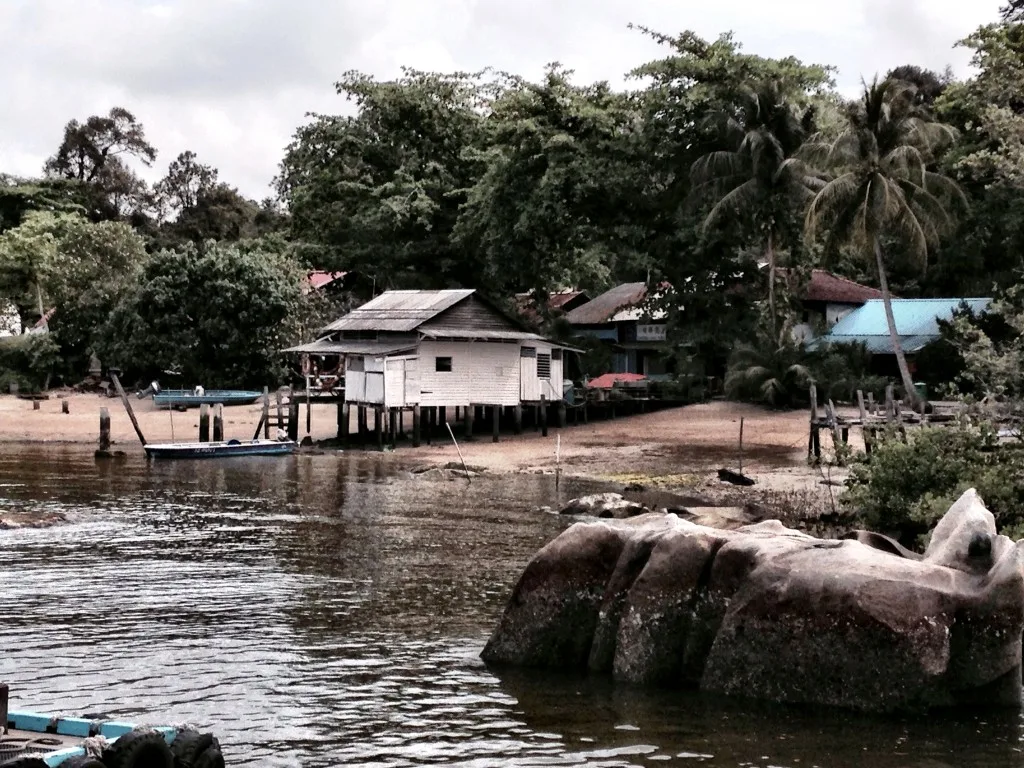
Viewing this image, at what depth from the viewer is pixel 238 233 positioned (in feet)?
278

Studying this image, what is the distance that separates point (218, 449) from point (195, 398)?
1235cm

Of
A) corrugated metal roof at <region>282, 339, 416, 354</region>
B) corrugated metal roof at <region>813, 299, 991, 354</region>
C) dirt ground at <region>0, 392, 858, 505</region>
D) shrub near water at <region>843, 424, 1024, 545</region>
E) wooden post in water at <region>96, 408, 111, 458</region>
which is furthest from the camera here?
corrugated metal roof at <region>813, 299, 991, 354</region>

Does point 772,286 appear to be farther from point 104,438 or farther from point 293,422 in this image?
point 104,438

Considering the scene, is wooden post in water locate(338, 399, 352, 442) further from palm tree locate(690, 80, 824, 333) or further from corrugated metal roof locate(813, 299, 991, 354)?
corrugated metal roof locate(813, 299, 991, 354)

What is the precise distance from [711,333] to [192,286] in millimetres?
23922

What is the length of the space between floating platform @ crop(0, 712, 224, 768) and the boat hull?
3278 cm

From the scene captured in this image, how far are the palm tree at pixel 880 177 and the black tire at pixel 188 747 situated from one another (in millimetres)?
34494

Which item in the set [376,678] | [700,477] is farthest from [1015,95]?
[376,678]

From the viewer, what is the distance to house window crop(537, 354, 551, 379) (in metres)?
49.0

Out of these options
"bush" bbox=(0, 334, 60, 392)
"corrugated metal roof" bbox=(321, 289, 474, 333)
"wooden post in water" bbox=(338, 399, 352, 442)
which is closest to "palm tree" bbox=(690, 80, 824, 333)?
"corrugated metal roof" bbox=(321, 289, 474, 333)

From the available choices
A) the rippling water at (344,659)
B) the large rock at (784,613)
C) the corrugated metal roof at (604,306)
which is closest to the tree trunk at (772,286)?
the corrugated metal roof at (604,306)

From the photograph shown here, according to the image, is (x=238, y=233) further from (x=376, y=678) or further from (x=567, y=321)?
(x=376, y=678)

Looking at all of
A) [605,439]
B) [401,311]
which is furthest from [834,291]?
[401,311]

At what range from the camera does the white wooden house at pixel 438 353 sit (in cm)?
4538
